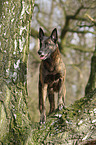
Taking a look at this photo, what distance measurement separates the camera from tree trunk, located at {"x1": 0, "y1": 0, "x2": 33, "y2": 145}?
8.32ft

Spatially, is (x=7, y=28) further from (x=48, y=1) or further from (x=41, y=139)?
(x=48, y=1)

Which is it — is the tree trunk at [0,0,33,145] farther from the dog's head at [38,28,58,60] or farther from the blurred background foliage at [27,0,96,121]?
the blurred background foliage at [27,0,96,121]

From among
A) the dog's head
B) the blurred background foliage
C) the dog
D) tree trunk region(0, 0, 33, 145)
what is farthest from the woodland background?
the blurred background foliage

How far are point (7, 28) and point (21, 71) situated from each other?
704 millimetres

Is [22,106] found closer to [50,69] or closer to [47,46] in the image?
[50,69]

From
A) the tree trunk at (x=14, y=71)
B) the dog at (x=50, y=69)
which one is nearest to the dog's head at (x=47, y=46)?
the dog at (x=50, y=69)

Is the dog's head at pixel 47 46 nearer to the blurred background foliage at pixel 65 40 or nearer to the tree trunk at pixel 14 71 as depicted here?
the tree trunk at pixel 14 71

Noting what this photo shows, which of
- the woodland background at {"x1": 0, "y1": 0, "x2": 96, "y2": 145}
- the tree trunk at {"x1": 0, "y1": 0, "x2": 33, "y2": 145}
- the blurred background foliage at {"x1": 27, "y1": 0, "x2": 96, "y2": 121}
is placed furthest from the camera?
the blurred background foliage at {"x1": 27, "y1": 0, "x2": 96, "y2": 121}

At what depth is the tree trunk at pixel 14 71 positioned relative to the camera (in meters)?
2.54

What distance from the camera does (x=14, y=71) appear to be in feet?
8.86

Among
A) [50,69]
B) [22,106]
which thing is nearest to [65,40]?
[50,69]

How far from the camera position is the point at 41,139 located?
2.40 m

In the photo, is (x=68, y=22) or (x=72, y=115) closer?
(x=72, y=115)

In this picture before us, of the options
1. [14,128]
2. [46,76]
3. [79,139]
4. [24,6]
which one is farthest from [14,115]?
[24,6]
